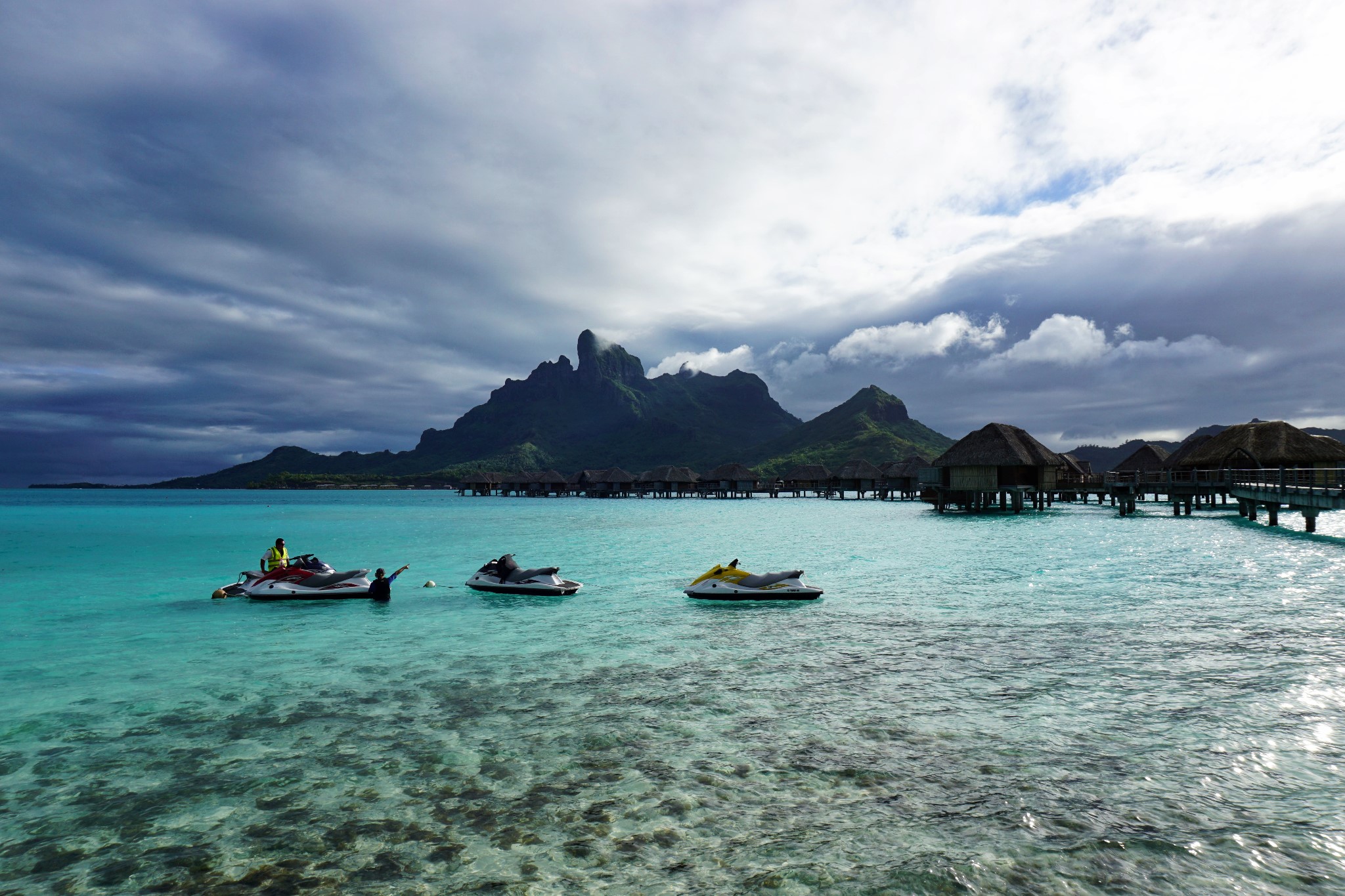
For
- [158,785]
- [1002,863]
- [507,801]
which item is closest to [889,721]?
[1002,863]

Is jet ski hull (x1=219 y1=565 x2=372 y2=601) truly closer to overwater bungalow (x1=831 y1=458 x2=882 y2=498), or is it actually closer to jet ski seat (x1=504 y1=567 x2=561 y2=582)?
jet ski seat (x1=504 y1=567 x2=561 y2=582)

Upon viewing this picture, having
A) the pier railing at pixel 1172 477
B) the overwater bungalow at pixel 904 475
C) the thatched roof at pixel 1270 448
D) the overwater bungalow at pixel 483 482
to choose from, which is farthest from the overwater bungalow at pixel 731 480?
the thatched roof at pixel 1270 448

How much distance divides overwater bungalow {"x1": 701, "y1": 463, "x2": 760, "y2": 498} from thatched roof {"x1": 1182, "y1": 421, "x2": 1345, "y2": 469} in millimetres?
63668

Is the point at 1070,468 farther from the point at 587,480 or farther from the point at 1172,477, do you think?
the point at 587,480

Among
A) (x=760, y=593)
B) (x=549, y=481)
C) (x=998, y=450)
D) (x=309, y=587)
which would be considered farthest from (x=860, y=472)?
(x=309, y=587)

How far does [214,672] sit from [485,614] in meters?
6.14

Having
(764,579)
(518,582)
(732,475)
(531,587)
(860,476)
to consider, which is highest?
(732,475)

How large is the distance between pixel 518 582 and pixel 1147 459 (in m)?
75.8

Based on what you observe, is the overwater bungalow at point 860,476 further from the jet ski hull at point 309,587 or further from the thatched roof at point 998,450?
the jet ski hull at point 309,587

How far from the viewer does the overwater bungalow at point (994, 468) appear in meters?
56.9

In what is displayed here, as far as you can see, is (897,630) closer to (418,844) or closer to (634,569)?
(418,844)

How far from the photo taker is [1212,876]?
4.71 m

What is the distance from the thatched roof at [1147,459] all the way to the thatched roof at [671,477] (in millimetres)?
62352

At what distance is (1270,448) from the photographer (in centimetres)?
4809
